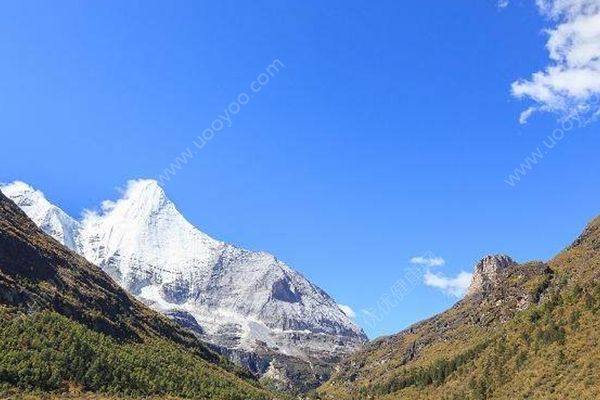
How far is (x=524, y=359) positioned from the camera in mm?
182875

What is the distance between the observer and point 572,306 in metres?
193

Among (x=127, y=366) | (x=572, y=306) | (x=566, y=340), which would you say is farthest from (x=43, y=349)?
(x=572, y=306)

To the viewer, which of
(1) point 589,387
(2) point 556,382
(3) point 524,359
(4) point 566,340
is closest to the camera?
(1) point 589,387

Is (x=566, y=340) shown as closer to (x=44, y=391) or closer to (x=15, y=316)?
(x=44, y=391)

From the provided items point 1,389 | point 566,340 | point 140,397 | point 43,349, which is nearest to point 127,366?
point 140,397

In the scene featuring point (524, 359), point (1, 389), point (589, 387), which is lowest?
point (1, 389)

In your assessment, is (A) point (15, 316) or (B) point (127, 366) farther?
(B) point (127, 366)

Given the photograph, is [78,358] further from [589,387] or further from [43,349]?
[589,387]

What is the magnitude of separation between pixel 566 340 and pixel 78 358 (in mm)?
136694

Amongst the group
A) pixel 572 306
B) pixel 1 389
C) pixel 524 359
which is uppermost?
pixel 572 306

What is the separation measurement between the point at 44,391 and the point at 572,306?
15604 cm

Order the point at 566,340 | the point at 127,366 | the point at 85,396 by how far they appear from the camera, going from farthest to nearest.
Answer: the point at 127,366
the point at 566,340
the point at 85,396

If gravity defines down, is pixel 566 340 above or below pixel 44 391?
above

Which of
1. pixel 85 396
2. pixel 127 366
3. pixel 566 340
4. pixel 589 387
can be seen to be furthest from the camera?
pixel 127 366
